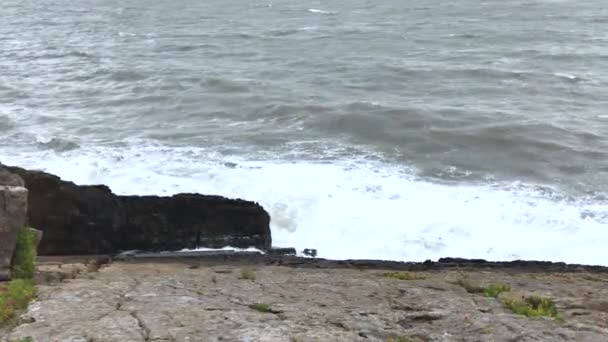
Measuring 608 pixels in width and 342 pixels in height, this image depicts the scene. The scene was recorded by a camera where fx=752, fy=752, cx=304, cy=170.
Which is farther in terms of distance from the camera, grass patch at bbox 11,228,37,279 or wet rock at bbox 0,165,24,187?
wet rock at bbox 0,165,24,187

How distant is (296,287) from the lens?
1141 cm

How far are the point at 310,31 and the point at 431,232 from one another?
34.8 metres

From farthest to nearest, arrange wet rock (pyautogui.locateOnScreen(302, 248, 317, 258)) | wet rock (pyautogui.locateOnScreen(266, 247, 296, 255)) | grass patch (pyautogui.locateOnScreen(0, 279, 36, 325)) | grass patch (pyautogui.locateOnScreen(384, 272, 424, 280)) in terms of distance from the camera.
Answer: wet rock (pyautogui.locateOnScreen(302, 248, 317, 258)) → wet rock (pyautogui.locateOnScreen(266, 247, 296, 255)) → grass patch (pyautogui.locateOnScreen(384, 272, 424, 280)) → grass patch (pyautogui.locateOnScreen(0, 279, 36, 325))

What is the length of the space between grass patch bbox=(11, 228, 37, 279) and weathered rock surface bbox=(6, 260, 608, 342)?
743 mm

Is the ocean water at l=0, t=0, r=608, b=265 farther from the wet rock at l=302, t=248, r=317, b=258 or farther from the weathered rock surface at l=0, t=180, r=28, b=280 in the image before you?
the weathered rock surface at l=0, t=180, r=28, b=280

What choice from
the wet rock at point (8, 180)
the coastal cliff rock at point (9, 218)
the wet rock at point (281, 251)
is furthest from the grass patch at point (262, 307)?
the wet rock at point (281, 251)

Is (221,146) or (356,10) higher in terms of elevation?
(356,10)

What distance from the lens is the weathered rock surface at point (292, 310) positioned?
8398mm

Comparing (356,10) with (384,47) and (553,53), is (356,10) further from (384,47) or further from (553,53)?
(553,53)

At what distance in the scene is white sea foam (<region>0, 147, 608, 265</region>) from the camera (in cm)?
1862

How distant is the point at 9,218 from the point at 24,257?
0.62 metres

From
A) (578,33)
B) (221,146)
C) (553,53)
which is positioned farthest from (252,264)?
(578,33)

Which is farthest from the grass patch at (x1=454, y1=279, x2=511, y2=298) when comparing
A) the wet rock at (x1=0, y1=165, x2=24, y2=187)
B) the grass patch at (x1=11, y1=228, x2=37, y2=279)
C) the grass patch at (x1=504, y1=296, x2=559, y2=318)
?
the wet rock at (x1=0, y1=165, x2=24, y2=187)

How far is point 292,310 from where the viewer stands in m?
9.55
